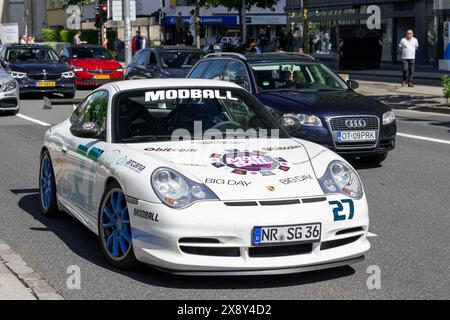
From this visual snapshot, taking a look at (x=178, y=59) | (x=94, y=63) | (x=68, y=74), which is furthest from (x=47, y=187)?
(x=94, y=63)

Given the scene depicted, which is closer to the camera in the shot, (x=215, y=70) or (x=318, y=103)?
(x=318, y=103)

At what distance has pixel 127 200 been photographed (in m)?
6.09

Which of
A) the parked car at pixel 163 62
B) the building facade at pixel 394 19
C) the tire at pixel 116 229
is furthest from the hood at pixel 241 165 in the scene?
the building facade at pixel 394 19

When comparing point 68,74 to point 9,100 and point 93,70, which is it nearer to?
point 93,70

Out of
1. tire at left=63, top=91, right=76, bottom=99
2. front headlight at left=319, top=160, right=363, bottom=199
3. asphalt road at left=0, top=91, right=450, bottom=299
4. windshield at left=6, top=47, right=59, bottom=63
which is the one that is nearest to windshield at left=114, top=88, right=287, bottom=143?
front headlight at left=319, top=160, right=363, bottom=199

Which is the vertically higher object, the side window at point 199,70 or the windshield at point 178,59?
the windshield at point 178,59

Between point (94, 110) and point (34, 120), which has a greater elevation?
point (94, 110)

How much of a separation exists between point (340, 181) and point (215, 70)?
803cm

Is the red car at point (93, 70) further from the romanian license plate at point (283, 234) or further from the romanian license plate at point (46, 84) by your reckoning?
the romanian license plate at point (283, 234)

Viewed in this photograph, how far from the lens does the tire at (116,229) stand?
20.3ft

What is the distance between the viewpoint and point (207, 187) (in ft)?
19.3

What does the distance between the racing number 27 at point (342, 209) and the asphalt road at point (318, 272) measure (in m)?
0.46

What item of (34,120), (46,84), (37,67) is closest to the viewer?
(34,120)
